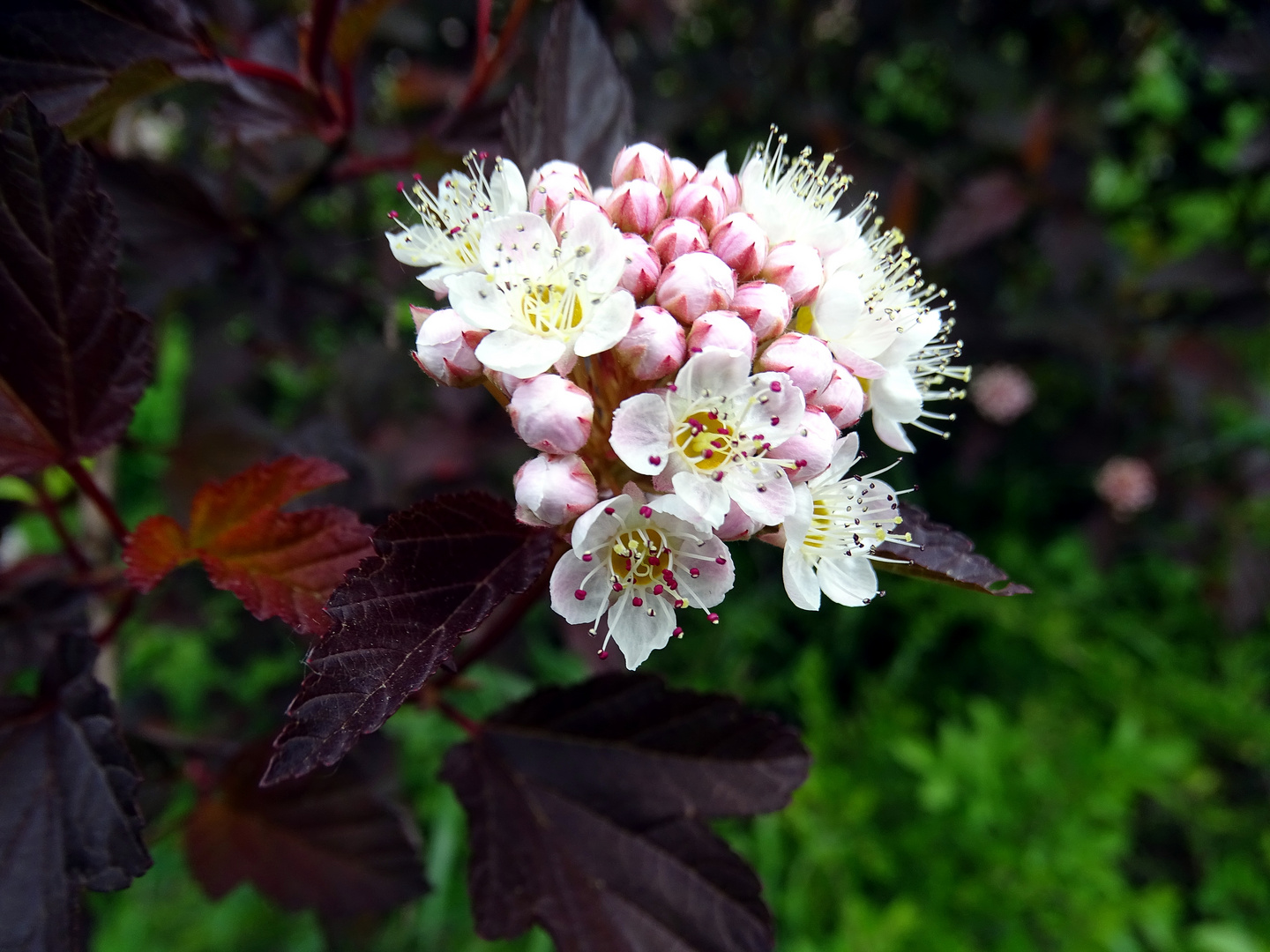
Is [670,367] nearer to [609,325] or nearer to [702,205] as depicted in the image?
[609,325]

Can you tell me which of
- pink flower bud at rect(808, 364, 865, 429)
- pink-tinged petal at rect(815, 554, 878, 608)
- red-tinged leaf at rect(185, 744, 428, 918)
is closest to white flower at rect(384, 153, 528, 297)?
pink flower bud at rect(808, 364, 865, 429)

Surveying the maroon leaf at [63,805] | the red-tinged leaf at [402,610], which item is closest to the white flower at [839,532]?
the red-tinged leaf at [402,610]

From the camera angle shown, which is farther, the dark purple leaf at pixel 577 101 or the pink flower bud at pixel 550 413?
the dark purple leaf at pixel 577 101

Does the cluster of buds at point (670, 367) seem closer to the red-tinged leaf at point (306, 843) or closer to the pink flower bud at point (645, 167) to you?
the pink flower bud at point (645, 167)

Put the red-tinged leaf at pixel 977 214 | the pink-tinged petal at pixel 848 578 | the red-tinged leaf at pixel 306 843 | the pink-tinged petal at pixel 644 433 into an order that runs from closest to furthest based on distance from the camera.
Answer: the pink-tinged petal at pixel 644 433 < the pink-tinged petal at pixel 848 578 < the red-tinged leaf at pixel 306 843 < the red-tinged leaf at pixel 977 214

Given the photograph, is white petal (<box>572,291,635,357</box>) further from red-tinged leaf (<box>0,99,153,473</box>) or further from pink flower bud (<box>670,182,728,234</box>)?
red-tinged leaf (<box>0,99,153,473</box>)

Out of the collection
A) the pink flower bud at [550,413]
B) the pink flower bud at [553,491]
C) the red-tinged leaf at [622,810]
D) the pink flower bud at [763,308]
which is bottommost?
the red-tinged leaf at [622,810]
